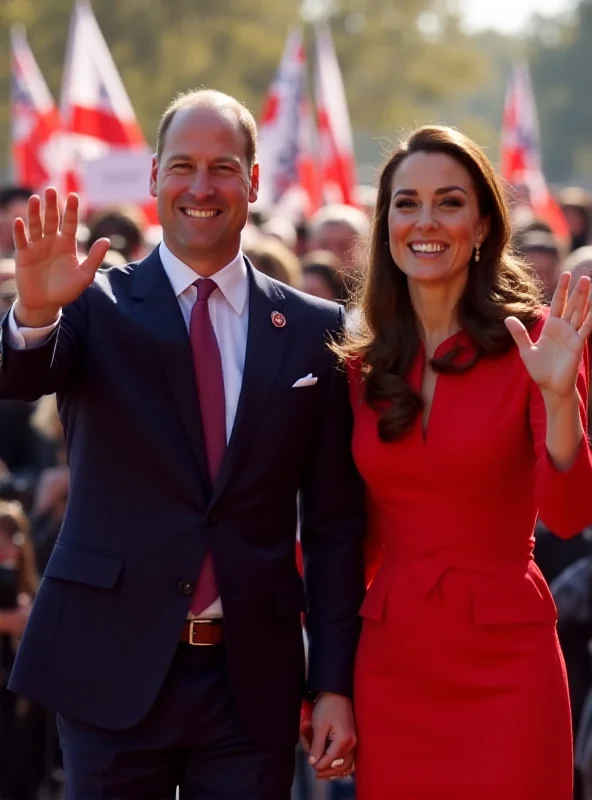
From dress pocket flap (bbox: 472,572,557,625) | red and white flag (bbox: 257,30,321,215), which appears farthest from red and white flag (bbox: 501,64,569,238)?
dress pocket flap (bbox: 472,572,557,625)

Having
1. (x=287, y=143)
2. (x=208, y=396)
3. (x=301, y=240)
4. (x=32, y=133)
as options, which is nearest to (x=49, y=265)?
(x=208, y=396)

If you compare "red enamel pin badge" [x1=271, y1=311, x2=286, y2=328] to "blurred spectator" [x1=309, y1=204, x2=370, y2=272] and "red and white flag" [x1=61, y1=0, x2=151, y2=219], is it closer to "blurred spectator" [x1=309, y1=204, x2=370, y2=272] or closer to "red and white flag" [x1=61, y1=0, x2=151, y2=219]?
"blurred spectator" [x1=309, y1=204, x2=370, y2=272]

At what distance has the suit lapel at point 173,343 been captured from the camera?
4496 millimetres

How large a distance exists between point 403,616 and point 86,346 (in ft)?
3.61

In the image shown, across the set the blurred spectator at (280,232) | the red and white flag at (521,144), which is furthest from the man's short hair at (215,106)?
the red and white flag at (521,144)

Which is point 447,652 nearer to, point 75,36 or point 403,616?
point 403,616

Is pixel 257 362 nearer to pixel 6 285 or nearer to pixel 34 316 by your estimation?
pixel 34 316

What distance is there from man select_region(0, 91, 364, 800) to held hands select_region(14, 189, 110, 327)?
0.18 m

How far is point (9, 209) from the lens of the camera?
1249 centimetres

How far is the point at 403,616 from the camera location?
468 cm

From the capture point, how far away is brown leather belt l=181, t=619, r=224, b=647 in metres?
4.48

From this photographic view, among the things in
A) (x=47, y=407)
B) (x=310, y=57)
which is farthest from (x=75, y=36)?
(x=310, y=57)

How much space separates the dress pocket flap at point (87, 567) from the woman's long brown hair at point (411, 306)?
0.83m

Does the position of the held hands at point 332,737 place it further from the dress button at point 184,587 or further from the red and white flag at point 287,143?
the red and white flag at point 287,143
